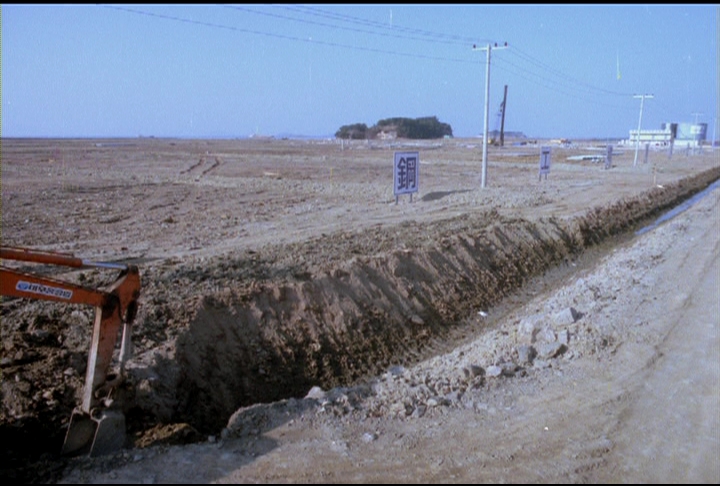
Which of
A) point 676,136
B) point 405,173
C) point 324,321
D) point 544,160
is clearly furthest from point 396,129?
point 324,321

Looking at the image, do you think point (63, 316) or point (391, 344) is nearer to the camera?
point (63, 316)

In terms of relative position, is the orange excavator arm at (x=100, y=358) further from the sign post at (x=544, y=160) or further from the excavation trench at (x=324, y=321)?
the sign post at (x=544, y=160)

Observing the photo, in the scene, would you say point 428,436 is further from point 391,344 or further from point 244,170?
point 244,170

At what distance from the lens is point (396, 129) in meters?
134

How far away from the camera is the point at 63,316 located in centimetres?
789

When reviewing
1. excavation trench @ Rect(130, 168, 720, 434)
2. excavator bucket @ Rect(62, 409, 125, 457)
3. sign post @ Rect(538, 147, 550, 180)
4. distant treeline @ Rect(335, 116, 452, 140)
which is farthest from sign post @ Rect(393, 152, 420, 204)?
distant treeline @ Rect(335, 116, 452, 140)

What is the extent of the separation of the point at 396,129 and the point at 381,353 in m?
128

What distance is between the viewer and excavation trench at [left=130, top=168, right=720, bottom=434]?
24.2ft

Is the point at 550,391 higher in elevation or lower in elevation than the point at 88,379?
lower

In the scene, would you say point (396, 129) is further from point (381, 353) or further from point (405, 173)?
point (381, 353)

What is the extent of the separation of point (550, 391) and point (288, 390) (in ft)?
11.0

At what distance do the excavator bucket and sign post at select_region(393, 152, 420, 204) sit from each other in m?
16.0

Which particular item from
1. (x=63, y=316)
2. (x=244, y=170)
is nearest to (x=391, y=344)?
(x=63, y=316)

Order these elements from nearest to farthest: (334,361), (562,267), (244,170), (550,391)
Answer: (550,391) → (334,361) → (562,267) → (244,170)
